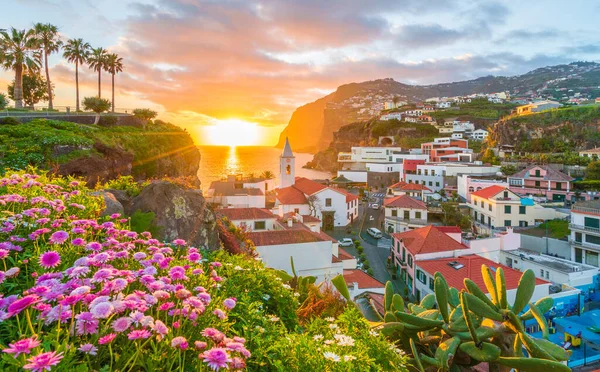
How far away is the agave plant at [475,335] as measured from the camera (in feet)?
13.4

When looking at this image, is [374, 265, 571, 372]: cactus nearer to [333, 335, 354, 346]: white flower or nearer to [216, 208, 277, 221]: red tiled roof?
[333, 335, 354, 346]: white flower

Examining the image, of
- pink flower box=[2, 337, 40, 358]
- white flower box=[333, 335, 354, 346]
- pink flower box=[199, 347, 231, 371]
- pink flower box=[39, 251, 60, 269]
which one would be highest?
pink flower box=[39, 251, 60, 269]

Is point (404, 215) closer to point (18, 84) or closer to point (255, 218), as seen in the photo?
point (255, 218)

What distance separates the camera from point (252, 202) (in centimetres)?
3444

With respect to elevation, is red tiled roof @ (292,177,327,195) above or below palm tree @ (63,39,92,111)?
below

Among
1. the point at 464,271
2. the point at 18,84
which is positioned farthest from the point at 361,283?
the point at 18,84

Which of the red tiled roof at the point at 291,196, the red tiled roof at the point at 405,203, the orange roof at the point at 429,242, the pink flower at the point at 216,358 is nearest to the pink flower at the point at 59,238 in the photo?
the pink flower at the point at 216,358

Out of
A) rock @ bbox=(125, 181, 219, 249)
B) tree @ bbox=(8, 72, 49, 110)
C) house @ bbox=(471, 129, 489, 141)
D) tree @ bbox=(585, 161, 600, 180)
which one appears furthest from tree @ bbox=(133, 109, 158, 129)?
house @ bbox=(471, 129, 489, 141)

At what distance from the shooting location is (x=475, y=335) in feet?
14.1

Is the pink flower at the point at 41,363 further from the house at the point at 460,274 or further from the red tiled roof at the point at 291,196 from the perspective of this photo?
the red tiled roof at the point at 291,196

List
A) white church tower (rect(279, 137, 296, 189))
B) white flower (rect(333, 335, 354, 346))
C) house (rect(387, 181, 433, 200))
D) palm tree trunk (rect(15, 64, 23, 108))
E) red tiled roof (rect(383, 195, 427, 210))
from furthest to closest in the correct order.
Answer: house (rect(387, 181, 433, 200))
white church tower (rect(279, 137, 296, 189))
red tiled roof (rect(383, 195, 427, 210))
palm tree trunk (rect(15, 64, 23, 108))
white flower (rect(333, 335, 354, 346))

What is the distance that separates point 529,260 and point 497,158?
4774cm

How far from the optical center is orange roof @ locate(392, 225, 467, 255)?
2333cm

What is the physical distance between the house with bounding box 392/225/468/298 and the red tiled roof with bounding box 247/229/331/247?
8460mm
